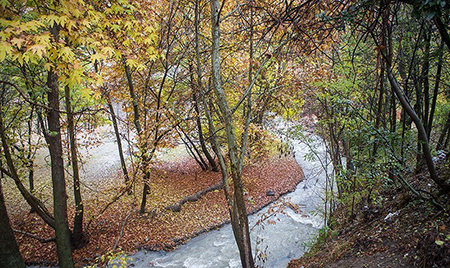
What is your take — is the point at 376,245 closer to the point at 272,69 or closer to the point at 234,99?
the point at 272,69

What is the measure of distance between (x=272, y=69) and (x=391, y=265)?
6372 millimetres

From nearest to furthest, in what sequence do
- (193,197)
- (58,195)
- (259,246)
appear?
1. (58,195)
2. (259,246)
3. (193,197)

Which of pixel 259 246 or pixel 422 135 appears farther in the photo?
pixel 259 246

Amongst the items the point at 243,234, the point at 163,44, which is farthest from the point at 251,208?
the point at 163,44

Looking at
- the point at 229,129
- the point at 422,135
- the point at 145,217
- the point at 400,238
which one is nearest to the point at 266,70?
the point at 229,129

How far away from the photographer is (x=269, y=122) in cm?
1309

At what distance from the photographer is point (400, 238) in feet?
11.7

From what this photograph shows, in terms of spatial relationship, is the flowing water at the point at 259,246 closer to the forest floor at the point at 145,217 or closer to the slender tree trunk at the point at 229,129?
the forest floor at the point at 145,217

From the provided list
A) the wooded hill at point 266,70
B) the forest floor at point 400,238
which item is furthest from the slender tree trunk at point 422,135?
the forest floor at point 400,238

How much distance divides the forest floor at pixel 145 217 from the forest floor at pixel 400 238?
2346 mm

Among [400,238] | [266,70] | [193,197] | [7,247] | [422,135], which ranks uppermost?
[266,70]

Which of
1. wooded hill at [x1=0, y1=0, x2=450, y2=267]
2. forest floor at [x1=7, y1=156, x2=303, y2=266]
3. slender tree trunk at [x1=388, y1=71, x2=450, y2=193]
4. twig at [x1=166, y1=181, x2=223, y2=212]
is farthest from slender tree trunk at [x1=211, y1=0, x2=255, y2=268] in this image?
twig at [x1=166, y1=181, x2=223, y2=212]

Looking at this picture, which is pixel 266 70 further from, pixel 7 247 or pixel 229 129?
pixel 7 247

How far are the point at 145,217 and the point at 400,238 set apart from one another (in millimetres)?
7975
